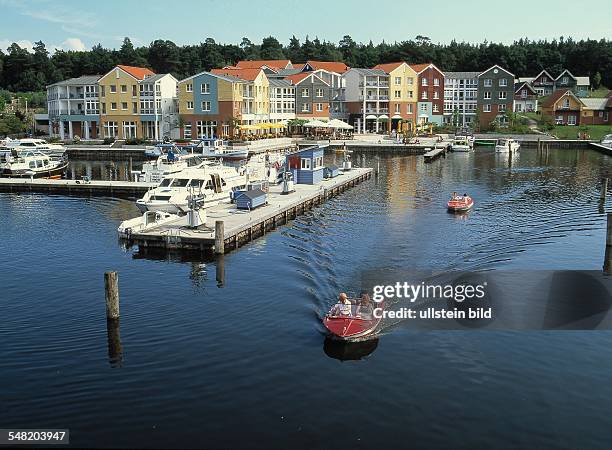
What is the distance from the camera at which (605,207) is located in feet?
159

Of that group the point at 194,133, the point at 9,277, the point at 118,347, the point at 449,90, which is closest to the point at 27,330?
the point at 118,347

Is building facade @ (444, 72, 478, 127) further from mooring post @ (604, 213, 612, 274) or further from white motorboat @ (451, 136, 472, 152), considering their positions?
mooring post @ (604, 213, 612, 274)

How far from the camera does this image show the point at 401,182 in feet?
212

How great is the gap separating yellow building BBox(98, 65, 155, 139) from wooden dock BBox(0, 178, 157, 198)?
50.6 m

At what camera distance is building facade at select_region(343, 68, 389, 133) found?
12031 centimetres

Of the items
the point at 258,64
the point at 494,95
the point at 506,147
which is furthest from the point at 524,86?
the point at 258,64

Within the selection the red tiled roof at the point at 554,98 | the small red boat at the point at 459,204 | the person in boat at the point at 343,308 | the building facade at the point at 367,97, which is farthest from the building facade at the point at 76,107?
the person in boat at the point at 343,308

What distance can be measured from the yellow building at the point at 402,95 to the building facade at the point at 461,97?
13163 millimetres

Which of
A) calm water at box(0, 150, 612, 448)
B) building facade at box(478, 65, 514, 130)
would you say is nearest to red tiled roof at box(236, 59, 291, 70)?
building facade at box(478, 65, 514, 130)

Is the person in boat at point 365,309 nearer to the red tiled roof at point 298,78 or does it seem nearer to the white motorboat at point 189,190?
the white motorboat at point 189,190

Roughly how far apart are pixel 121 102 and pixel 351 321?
315 feet

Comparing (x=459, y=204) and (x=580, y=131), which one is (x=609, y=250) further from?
(x=580, y=131)

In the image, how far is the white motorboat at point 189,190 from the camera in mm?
42406

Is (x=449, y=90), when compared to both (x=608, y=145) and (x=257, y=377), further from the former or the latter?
(x=257, y=377)
